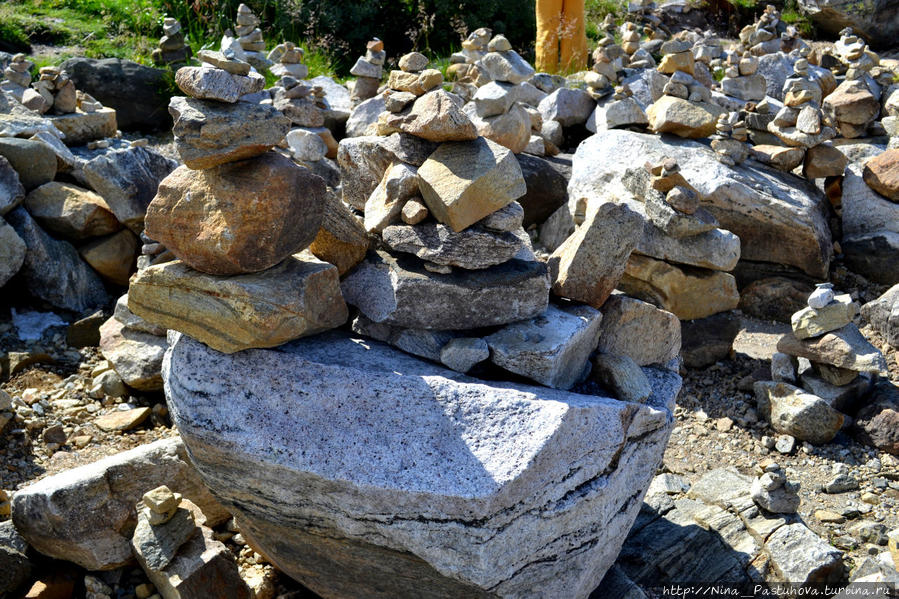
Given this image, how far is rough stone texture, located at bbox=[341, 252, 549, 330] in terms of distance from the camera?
3.59 m

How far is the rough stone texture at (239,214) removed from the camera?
10.8 ft

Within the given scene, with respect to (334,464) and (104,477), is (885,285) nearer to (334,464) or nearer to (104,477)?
(334,464)

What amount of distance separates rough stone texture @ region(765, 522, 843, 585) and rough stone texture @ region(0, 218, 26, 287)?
4997 mm

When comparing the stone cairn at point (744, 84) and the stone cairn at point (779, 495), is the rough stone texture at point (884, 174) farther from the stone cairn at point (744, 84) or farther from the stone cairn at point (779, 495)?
the stone cairn at point (779, 495)

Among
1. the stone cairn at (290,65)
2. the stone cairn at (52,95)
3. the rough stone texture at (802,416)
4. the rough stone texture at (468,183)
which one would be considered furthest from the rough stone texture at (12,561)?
the stone cairn at (290,65)

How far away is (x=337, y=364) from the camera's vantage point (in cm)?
341

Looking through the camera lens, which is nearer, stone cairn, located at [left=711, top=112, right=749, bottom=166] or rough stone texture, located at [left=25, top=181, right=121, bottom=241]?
rough stone texture, located at [left=25, top=181, right=121, bottom=241]

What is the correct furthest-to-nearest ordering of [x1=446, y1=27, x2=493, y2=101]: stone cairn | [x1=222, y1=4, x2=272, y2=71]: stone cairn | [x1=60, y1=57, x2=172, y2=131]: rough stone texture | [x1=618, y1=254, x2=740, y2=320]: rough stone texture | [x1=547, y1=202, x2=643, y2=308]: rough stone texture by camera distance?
[x1=222, y1=4, x2=272, y2=71]: stone cairn, [x1=60, y1=57, x2=172, y2=131]: rough stone texture, [x1=446, y1=27, x2=493, y2=101]: stone cairn, [x1=618, y1=254, x2=740, y2=320]: rough stone texture, [x1=547, y1=202, x2=643, y2=308]: rough stone texture

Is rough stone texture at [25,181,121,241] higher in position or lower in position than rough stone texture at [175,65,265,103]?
lower

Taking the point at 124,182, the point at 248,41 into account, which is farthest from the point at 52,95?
the point at 248,41

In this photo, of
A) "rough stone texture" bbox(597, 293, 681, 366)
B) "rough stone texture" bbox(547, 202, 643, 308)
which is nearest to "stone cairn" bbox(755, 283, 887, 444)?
"rough stone texture" bbox(597, 293, 681, 366)

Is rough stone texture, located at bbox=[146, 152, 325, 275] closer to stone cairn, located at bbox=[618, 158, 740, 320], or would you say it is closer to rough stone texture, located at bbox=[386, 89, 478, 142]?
rough stone texture, located at bbox=[386, 89, 478, 142]

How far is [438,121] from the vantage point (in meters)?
3.58

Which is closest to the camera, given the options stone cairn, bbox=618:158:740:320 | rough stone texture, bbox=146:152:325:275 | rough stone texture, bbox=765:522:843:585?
rough stone texture, bbox=146:152:325:275
